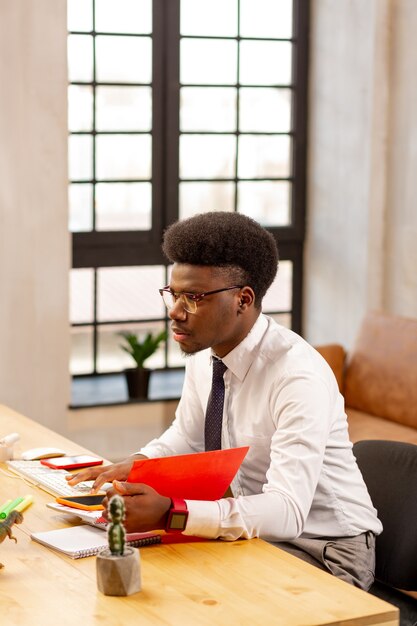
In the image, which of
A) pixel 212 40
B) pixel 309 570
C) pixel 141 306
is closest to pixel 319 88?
pixel 212 40

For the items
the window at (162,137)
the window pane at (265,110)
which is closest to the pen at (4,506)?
the window at (162,137)

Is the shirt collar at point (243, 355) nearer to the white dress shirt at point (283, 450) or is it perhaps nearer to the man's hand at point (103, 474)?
the white dress shirt at point (283, 450)

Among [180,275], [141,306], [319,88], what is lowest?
[141,306]

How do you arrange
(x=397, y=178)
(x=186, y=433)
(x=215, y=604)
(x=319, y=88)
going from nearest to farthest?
(x=215, y=604) → (x=186, y=433) → (x=397, y=178) → (x=319, y=88)

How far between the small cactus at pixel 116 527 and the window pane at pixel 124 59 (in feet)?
12.8

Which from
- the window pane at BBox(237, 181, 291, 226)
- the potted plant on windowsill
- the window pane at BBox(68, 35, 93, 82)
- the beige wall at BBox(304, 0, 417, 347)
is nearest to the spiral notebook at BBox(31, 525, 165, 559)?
the potted plant on windowsill

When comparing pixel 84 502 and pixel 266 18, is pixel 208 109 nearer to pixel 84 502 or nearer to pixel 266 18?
pixel 266 18

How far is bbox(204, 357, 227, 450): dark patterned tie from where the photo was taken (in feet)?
8.87

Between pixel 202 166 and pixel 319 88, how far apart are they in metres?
0.78

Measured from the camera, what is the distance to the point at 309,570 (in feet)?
6.95

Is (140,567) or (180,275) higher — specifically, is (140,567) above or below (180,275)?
below

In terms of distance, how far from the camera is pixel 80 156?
5547 mm

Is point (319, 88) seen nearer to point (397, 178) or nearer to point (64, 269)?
point (397, 178)

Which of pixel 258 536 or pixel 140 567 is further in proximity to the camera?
pixel 258 536
